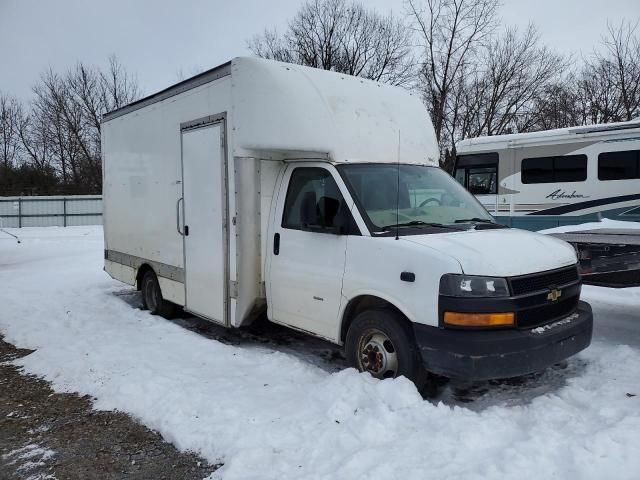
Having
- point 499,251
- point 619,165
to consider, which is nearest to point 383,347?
point 499,251

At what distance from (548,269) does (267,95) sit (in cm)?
300

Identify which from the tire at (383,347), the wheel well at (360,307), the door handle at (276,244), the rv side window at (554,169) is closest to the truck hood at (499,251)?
the wheel well at (360,307)

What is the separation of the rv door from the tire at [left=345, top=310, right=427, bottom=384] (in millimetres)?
11144

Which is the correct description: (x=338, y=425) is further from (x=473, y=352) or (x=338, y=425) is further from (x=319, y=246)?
(x=319, y=246)

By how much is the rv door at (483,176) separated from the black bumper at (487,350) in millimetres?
11218

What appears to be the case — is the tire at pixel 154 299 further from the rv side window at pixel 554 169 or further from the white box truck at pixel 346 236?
the rv side window at pixel 554 169

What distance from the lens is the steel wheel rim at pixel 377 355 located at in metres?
4.57

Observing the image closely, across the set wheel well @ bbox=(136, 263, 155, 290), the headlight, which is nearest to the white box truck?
the headlight

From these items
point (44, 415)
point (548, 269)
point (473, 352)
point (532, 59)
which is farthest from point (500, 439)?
point (532, 59)

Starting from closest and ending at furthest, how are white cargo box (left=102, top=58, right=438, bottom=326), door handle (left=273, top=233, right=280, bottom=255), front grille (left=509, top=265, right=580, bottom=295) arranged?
front grille (left=509, top=265, right=580, bottom=295) < white cargo box (left=102, top=58, right=438, bottom=326) < door handle (left=273, top=233, right=280, bottom=255)

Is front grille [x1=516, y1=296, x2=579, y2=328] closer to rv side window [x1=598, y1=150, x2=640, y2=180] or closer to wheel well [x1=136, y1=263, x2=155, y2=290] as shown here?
wheel well [x1=136, y1=263, x2=155, y2=290]

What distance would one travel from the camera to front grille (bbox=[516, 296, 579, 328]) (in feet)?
13.7

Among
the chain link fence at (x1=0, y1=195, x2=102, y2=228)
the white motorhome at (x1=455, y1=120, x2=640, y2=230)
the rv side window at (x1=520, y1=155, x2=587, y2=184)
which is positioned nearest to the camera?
the white motorhome at (x1=455, y1=120, x2=640, y2=230)

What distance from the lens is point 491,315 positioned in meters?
4.04
